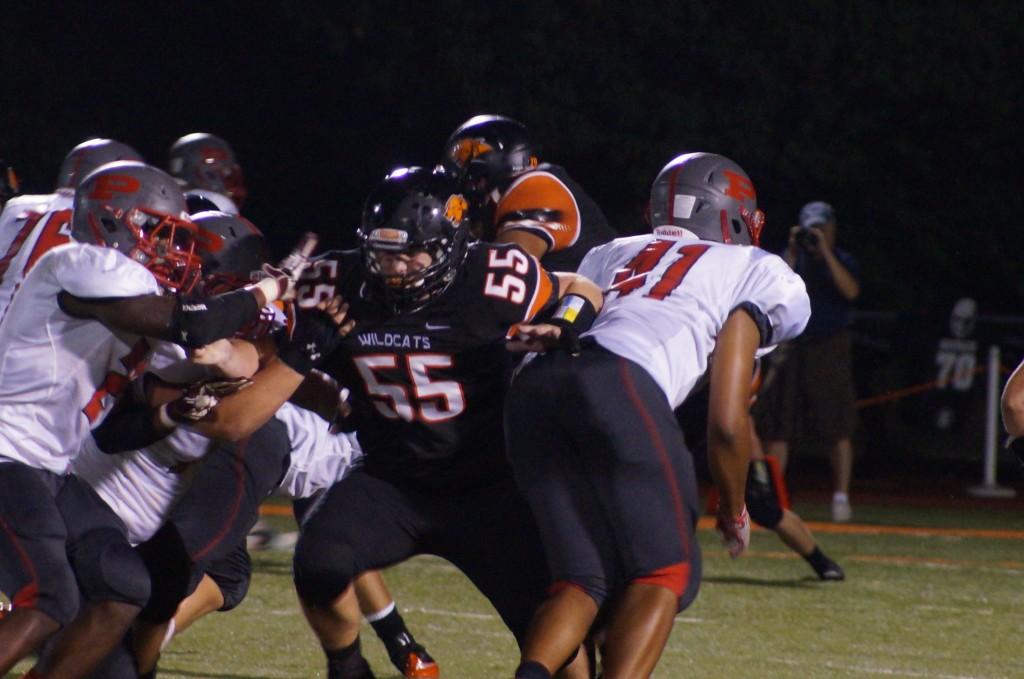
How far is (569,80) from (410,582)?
835cm

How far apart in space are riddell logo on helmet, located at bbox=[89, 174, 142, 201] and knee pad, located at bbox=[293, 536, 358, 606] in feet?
3.30

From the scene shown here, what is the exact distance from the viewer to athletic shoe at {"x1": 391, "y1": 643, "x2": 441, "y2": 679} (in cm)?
524

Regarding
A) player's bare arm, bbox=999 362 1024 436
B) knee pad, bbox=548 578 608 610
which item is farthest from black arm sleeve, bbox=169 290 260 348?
player's bare arm, bbox=999 362 1024 436

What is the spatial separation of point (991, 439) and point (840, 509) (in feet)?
7.26

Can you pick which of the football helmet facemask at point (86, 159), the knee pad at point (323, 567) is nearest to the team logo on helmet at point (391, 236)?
the knee pad at point (323, 567)

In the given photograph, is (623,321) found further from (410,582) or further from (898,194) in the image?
(898,194)

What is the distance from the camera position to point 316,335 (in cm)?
409

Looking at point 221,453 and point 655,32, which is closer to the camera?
point 221,453

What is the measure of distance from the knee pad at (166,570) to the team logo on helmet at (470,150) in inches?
80.1

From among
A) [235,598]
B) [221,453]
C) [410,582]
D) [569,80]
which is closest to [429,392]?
[221,453]

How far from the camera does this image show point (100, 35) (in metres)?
16.2

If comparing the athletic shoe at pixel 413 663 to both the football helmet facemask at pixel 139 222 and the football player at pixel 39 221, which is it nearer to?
the football helmet facemask at pixel 139 222

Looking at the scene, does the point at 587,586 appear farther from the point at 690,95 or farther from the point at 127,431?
the point at 690,95

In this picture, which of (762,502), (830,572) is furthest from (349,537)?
(830,572)
